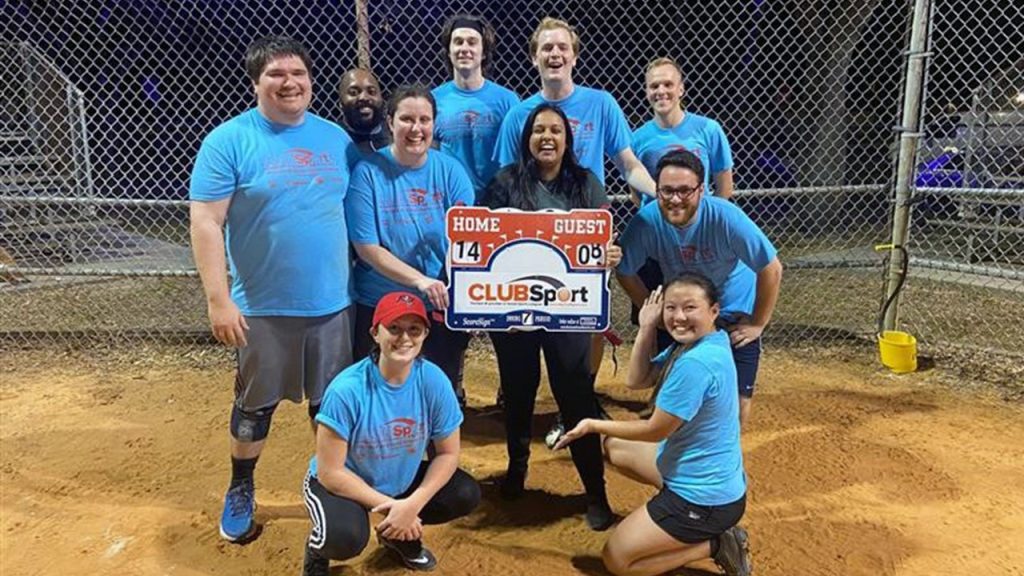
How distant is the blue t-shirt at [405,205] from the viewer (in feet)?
9.71

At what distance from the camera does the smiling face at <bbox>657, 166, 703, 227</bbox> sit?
2.90m

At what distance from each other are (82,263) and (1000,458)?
28.6 ft

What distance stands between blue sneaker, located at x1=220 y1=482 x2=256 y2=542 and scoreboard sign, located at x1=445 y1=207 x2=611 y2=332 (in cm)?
111

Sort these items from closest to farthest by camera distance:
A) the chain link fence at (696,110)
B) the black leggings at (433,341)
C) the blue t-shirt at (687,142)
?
the black leggings at (433,341), the blue t-shirt at (687,142), the chain link fence at (696,110)

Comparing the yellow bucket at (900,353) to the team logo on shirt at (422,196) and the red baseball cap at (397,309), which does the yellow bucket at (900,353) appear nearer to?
the team logo on shirt at (422,196)

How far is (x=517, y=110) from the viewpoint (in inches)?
132

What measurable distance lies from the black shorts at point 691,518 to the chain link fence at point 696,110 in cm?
317

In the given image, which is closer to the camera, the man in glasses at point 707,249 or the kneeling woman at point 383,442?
the kneeling woman at point 383,442

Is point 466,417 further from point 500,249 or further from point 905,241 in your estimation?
point 905,241

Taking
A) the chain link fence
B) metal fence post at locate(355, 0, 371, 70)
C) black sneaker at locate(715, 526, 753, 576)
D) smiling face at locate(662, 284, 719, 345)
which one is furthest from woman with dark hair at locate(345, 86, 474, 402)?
the chain link fence

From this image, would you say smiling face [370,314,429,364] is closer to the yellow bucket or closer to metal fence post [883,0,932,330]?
the yellow bucket

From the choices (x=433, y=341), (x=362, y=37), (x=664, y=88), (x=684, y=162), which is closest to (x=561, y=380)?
(x=433, y=341)

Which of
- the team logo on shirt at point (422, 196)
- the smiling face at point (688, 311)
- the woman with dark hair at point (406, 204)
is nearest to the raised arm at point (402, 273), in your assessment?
the woman with dark hair at point (406, 204)

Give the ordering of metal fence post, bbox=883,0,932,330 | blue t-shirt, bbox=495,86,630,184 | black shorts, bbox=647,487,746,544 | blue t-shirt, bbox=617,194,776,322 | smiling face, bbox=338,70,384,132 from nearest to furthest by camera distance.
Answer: black shorts, bbox=647,487,746,544 < blue t-shirt, bbox=617,194,776,322 < smiling face, bbox=338,70,384,132 < blue t-shirt, bbox=495,86,630,184 < metal fence post, bbox=883,0,932,330
